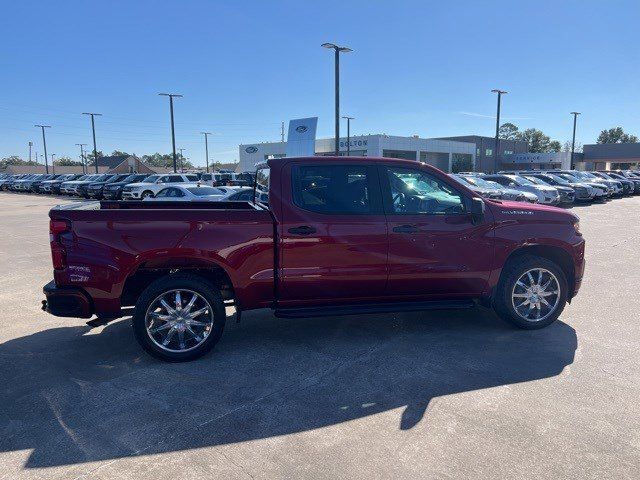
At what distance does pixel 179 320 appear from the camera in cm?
441

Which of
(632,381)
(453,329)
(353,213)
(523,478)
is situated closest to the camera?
(523,478)

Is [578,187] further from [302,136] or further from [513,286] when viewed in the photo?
[302,136]

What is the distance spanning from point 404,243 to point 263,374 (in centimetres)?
184

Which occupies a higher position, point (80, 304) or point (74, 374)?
point (80, 304)

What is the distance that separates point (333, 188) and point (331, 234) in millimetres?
489

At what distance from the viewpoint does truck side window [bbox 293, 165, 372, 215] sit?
15.0 feet

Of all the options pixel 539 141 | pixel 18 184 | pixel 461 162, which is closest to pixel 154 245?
pixel 18 184

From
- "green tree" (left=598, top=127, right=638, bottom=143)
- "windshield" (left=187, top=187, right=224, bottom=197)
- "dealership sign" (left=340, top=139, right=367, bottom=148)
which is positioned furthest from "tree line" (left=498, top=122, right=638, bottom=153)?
"windshield" (left=187, top=187, right=224, bottom=197)

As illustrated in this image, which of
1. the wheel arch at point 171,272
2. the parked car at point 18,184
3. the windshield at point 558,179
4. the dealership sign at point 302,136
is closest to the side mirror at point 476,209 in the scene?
the wheel arch at point 171,272

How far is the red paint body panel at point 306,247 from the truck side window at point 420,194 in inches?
3.4

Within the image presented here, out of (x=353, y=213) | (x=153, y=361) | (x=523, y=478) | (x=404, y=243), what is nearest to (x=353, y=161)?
(x=353, y=213)

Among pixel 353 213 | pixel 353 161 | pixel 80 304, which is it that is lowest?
pixel 80 304

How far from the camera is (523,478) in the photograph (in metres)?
2.75

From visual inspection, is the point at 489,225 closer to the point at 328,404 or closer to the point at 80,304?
the point at 328,404
